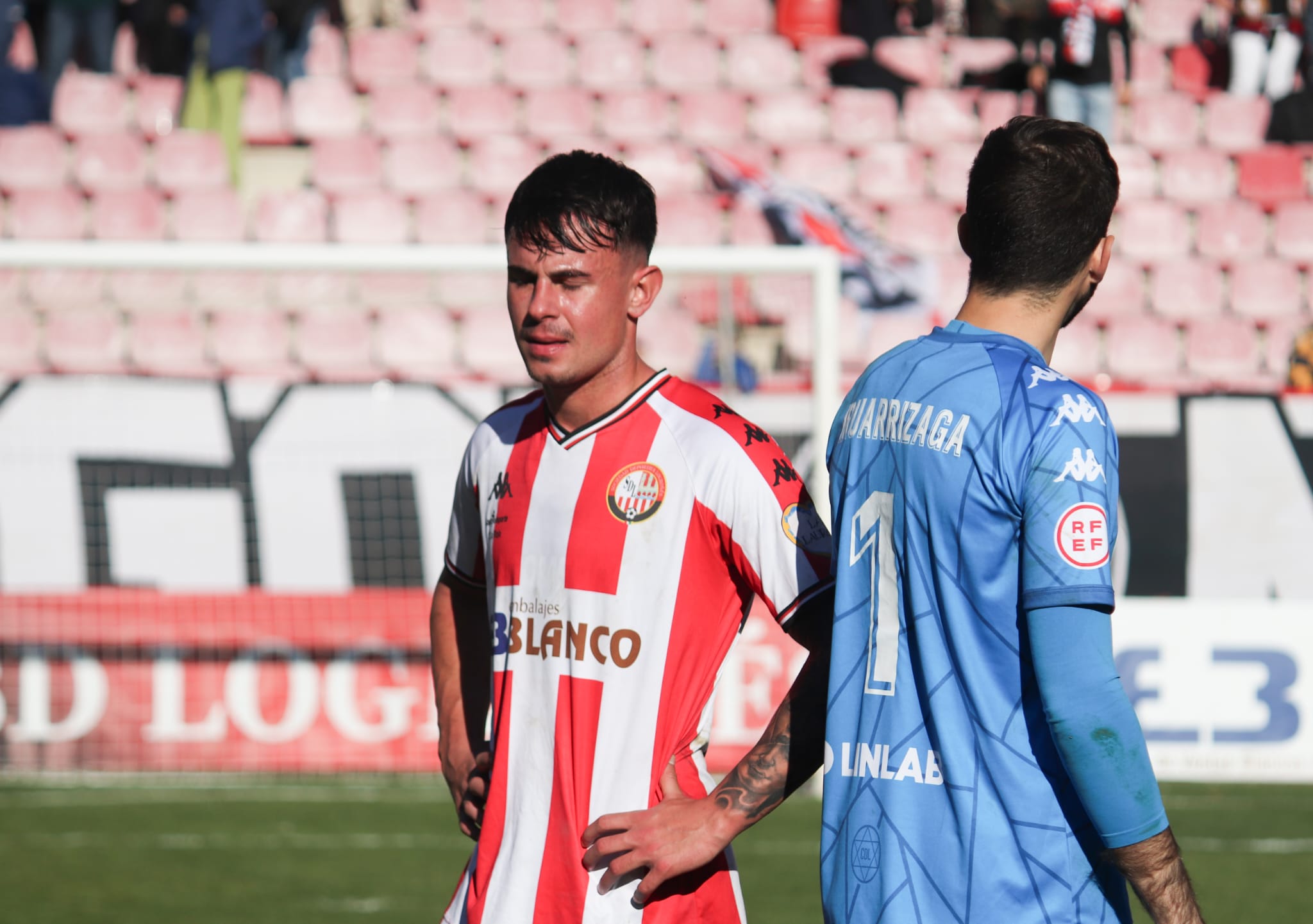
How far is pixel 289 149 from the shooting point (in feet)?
37.8

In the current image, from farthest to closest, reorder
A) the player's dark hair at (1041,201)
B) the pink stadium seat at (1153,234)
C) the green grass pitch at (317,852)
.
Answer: the pink stadium seat at (1153,234) < the green grass pitch at (317,852) < the player's dark hair at (1041,201)

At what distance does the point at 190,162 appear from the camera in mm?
11203

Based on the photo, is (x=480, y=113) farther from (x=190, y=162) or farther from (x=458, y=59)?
(x=190, y=162)

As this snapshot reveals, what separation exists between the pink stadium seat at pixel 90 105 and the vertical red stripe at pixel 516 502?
10.2 metres

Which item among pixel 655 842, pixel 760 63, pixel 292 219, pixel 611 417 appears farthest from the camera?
pixel 760 63

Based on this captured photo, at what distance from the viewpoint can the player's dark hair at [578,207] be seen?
2.28m

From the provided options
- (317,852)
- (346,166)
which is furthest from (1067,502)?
(346,166)

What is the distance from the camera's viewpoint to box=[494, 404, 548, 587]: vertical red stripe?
237cm

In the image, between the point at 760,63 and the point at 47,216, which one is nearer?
the point at 47,216

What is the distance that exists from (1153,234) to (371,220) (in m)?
5.99

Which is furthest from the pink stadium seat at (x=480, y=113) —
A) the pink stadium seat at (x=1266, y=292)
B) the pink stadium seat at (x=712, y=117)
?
the pink stadium seat at (x=1266, y=292)

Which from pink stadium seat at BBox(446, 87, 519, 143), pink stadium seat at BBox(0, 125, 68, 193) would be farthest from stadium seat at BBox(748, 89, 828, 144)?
pink stadium seat at BBox(0, 125, 68, 193)

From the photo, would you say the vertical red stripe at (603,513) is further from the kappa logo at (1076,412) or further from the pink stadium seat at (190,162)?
the pink stadium seat at (190,162)

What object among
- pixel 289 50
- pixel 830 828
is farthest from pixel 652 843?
pixel 289 50
